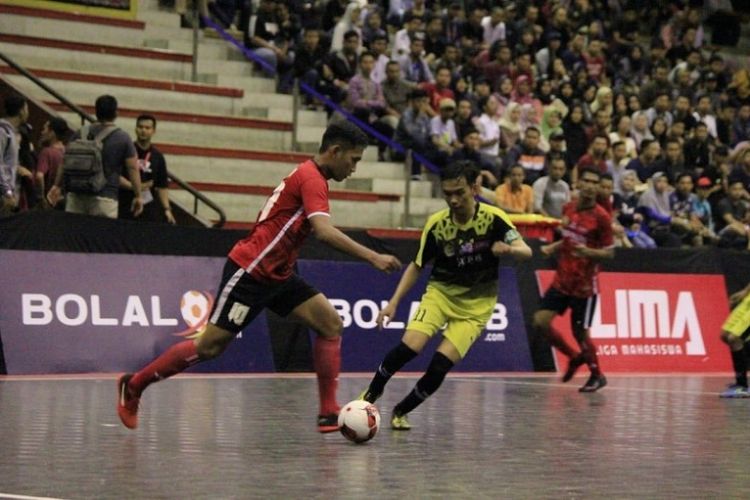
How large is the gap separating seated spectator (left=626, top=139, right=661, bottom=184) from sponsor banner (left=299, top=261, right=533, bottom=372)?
6.68m

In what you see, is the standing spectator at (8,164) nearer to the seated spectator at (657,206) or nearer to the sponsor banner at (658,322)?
the sponsor banner at (658,322)

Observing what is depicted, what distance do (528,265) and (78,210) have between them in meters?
5.76

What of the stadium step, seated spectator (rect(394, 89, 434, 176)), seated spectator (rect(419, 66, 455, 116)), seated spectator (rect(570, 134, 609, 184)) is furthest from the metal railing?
seated spectator (rect(570, 134, 609, 184))

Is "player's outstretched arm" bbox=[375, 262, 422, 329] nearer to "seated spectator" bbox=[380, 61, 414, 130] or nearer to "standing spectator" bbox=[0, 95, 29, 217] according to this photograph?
"standing spectator" bbox=[0, 95, 29, 217]

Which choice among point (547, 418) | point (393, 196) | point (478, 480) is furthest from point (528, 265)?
point (478, 480)

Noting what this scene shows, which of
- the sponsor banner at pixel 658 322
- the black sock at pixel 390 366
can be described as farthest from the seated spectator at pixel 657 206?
the black sock at pixel 390 366

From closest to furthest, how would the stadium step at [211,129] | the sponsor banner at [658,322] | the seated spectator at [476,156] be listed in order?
the sponsor banner at [658,322]
the stadium step at [211,129]
the seated spectator at [476,156]

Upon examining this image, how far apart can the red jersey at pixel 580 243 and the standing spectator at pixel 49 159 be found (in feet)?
19.3

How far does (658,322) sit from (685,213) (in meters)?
4.60

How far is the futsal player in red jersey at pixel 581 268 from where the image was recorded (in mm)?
16797

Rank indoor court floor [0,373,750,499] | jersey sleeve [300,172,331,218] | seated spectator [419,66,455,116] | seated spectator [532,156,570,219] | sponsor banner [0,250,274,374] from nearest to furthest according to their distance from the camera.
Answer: indoor court floor [0,373,750,499], jersey sleeve [300,172,331,218], sponsor banner [0,250,274,374], seated spectator [532,156,570,219], seated spectator [419,66,455,116]

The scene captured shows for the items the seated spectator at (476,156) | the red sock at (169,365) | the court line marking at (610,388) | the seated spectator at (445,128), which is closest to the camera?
the red sock at (169,365)

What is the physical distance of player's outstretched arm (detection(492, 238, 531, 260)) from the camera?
38.0ft

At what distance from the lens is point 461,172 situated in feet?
39.0
